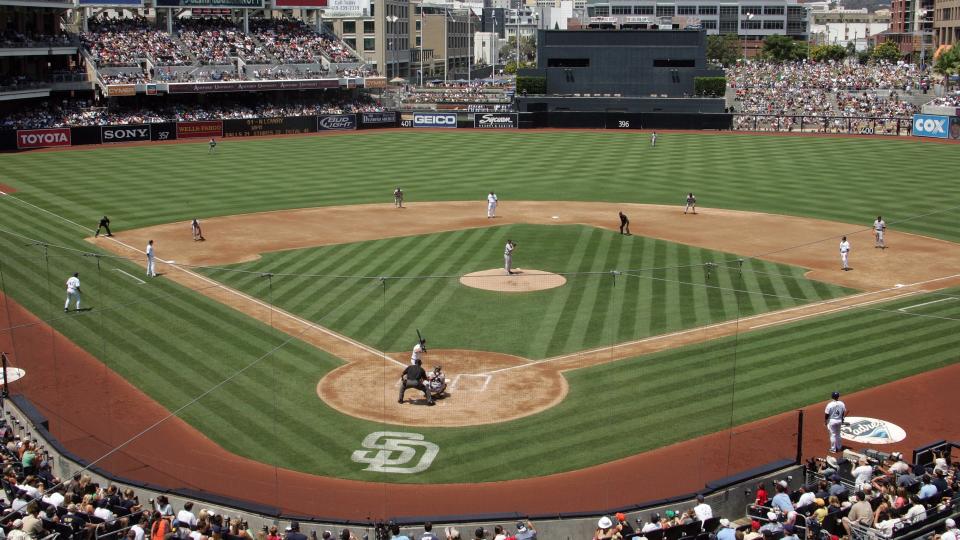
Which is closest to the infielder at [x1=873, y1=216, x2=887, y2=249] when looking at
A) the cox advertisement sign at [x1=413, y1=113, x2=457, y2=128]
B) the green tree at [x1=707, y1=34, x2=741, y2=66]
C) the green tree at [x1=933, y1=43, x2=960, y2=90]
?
the cox advertisement sign at [x1=413, y1=113, x2=457, y2=128]

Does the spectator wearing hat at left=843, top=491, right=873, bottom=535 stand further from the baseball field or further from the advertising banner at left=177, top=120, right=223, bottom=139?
the advertising banner at left=177, top=120, right=223, bottom=139

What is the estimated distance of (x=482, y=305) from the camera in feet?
99.2

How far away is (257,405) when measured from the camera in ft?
72.4

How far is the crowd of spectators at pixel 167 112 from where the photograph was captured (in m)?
75.6

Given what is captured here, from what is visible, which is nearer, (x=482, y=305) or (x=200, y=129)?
(x=482, y=305)

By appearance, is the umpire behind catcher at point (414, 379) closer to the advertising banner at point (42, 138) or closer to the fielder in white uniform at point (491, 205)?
the fielder in white uniform at point (491, 205)

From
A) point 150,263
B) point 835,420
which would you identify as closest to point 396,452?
point 835,420

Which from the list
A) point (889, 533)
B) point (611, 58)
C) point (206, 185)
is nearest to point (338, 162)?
point (206, 185)

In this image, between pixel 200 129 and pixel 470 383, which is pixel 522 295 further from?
pixel 200 129

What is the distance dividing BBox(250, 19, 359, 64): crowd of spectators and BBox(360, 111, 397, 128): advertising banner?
986cm

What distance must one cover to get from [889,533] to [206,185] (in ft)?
159

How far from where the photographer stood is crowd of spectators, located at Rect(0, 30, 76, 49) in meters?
74.0

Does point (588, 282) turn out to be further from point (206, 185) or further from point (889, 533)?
point (206, 185)

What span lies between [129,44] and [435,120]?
2887 cm
